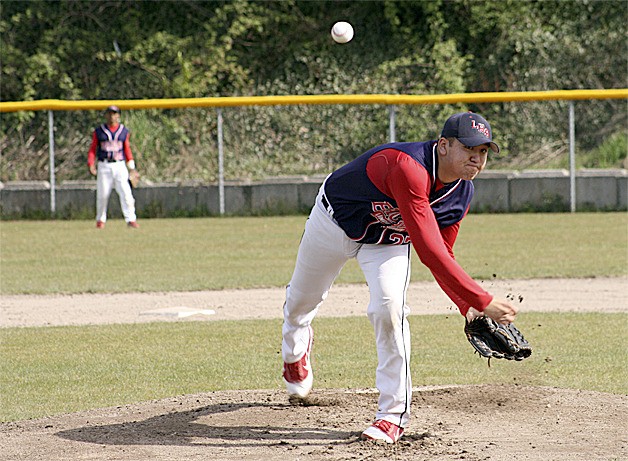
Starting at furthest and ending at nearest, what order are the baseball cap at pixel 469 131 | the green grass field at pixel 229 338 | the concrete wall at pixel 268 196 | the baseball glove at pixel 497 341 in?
1. the concrete wall at pixel 268 196
2. the green grass field at pixel 229 338
3. the baseball glove at pixel 497 341
4. the baseball cap at pixel 469 131

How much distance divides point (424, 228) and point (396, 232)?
518mm

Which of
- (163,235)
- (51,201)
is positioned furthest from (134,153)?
(163,235)

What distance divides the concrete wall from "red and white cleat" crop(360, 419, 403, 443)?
13.6 meters

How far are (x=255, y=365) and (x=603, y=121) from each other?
46.6 feet

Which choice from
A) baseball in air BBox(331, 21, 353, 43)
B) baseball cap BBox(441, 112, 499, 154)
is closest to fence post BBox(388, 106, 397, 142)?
baseball in air BBox(331, 21, 353, 43)

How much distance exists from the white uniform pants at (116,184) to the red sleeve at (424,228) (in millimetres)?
11998

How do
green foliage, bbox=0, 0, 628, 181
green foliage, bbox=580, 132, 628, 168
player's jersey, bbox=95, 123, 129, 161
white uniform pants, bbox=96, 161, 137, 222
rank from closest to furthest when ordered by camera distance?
white uniform pants, bbox=96, 161, 137, 222, player's jersey, bbox=95, 123, 129, 161, green foliage, bbox=580, 132, 628, 168, green foliage, bbox=0, 0, 628, 181

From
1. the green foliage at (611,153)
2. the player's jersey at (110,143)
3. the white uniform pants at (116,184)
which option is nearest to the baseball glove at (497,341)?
the white uniform pants at (116,184)

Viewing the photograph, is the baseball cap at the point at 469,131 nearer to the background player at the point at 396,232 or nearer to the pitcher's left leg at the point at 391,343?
the background player at the point at 396,232

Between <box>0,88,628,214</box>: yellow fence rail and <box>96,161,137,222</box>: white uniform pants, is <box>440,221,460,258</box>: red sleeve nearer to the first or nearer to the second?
<box>96,161,137,222</box>: white uniform pants

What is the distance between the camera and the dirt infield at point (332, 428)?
15.0 ft

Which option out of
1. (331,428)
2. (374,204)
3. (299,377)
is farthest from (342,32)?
(331,428)

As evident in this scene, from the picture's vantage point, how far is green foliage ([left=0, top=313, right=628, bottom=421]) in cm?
613

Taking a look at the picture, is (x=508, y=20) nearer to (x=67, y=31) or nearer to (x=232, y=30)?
(x=232, y=30)
